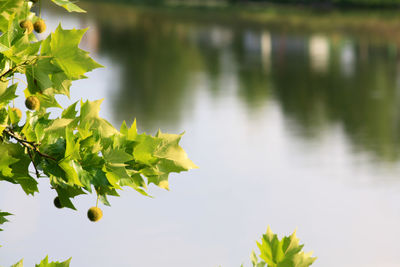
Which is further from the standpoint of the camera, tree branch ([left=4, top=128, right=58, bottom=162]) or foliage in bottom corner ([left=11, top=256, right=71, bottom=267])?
foliage in bottom corner ([left=11, top=256, right=71, bottom=267])

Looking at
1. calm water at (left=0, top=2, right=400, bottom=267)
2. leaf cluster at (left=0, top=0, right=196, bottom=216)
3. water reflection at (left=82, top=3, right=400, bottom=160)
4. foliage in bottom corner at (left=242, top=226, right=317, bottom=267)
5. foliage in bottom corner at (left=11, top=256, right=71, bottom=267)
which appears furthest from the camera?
water reflection at (left=82, top=3, right=400, bottom=160)

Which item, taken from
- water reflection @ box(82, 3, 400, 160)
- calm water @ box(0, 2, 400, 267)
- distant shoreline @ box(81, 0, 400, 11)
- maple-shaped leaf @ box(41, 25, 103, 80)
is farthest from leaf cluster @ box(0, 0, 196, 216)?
distant shoreline @ box(81, 0, 400, 11)

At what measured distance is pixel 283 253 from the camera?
1568 millimetres

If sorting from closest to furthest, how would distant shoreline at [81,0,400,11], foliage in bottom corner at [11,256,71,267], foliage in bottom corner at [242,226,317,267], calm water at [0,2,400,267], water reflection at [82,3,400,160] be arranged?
foliage in bottom corner at [242,226,317,267]
foliage in bottom corner at [11,256,71,267]
calm water at [0,2,400,267]
water reflection at [82,3,400,160]
distant shoreline at [81,0,400,11]

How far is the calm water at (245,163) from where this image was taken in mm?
9445

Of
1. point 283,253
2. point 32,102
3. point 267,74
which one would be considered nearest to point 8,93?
point 32,102

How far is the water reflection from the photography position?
15.9 meters

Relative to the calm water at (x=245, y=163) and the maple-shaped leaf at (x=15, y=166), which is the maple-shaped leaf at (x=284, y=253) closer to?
the maple-shaped leaf at (x=15, y=166)

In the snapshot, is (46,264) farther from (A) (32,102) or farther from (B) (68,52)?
(B) (68,52)

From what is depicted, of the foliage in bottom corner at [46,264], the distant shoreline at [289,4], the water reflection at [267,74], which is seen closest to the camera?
the foliage in bottom corner at [46,264]

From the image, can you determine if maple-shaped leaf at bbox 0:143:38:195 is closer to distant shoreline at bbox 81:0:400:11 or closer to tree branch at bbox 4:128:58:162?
tree branch at bbox 4:128:58:162

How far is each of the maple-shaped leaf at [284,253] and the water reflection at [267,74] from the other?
11831mm

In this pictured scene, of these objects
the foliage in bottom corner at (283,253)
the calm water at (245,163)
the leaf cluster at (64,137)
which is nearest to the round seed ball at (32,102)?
the leaf cluster at (64,137)

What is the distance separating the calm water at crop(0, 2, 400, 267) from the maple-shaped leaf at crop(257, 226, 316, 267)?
23.9 ft
